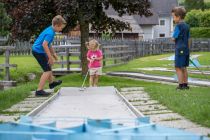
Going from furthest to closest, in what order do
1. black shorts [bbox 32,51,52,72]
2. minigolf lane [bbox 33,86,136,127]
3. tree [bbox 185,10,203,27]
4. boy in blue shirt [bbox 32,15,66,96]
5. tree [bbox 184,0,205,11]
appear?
tree [bbox 184,0,205,11] → tree [bbox 185,10,203,27] → black shorts [bbox 32,51,52,72] → boy in blue shirt [bbox 32,15,66,96] → minigolf lane [bbox 33,86,136,127]

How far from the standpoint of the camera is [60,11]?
16984 millimetres

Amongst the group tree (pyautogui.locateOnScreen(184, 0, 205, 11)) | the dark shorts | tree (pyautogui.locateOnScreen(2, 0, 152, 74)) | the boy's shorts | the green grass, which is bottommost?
the green grass

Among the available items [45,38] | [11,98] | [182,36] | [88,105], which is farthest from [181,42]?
[11,98]

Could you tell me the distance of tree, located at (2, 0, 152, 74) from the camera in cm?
1711

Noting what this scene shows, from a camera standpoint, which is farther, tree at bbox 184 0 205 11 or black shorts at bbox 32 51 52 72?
tree at bbox 184 0 205 11

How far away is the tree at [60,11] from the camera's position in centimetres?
1711

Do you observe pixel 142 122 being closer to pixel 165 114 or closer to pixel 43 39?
pixel 165 114

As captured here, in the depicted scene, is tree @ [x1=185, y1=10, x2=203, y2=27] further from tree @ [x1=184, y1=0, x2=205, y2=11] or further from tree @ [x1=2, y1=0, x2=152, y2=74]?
tree @ [x1=2, y1=0, x2=152, y2=74]

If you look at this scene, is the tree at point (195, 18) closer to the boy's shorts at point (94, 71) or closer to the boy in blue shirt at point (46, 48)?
the boy's shorts at point (94, 71)

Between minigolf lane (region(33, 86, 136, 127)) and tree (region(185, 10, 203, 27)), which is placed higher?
tree (region(185, 10, 203, 27))

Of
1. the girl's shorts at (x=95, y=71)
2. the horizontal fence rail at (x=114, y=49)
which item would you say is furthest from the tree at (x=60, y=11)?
the horizontal fence rail at (x=114, y=49)

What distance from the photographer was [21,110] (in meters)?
9.46

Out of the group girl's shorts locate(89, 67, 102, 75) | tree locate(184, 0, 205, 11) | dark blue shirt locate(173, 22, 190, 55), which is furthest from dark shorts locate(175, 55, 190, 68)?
tree locate(184, 0, 205, 11)

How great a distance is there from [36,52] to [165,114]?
435 centimetres
